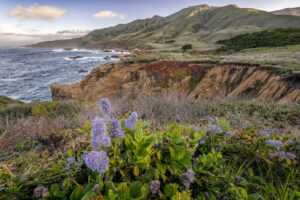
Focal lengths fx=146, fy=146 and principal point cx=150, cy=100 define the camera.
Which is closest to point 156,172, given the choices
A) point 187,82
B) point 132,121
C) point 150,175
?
point 150,175

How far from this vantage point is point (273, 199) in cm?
163

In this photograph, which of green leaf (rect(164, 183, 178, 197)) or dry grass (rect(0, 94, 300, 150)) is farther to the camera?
dry grass (rect(0, 94, 300, 150))

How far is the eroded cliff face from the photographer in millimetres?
8656

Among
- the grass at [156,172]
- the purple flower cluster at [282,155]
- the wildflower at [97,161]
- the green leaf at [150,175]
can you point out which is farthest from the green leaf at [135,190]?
the purple flower cluster at [282,155]

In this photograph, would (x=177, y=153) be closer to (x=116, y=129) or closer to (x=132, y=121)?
(x=132, y=121)

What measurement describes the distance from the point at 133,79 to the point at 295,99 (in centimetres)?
1153

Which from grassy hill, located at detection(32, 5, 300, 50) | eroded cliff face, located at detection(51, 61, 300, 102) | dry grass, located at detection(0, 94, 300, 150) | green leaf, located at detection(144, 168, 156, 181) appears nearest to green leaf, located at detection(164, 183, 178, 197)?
green leaf, located at detection(144, 168, 156, 181)

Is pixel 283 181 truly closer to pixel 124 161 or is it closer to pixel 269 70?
pixel 124 161

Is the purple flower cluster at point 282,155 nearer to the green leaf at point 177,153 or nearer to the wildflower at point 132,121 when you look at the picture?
the green leaf at point 177,153

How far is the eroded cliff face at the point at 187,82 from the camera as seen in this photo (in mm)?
8656

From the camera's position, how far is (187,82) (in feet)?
41.1

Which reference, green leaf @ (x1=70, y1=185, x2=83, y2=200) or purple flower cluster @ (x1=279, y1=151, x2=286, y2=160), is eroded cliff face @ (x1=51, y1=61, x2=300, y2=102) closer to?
purple flower cluster @ (x1=279, y1=151, x2=286, y2=160)

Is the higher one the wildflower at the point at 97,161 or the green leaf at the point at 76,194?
the wildflower at the point at 97,161

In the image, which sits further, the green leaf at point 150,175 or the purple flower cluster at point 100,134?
the green leaf at point 150,175
